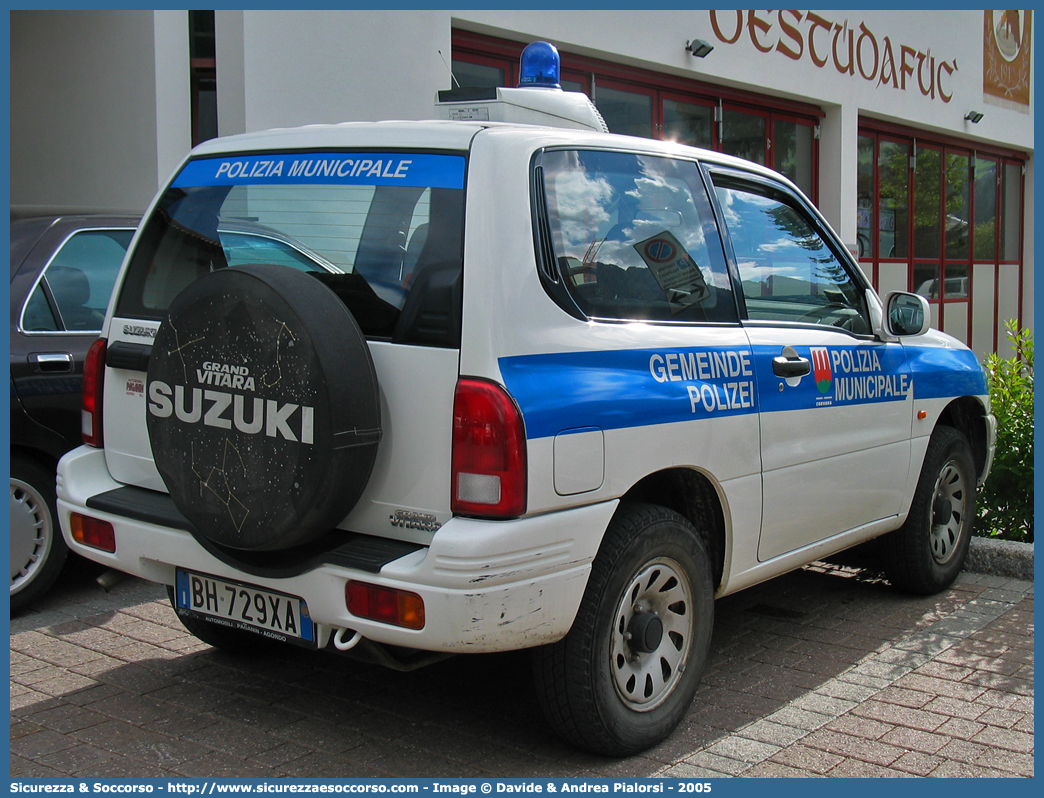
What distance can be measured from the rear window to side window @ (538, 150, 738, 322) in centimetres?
38

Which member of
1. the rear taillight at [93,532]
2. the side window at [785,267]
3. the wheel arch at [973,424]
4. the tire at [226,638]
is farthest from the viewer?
the wheel arch at [973,424]

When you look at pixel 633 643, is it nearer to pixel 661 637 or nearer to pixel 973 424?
pixel 661 637

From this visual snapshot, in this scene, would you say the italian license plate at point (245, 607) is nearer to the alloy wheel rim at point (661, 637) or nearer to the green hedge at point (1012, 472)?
the alloy wheel rim at point (661, 637)

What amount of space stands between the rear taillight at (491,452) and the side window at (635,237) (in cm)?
51

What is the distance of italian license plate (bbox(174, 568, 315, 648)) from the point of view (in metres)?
3.14

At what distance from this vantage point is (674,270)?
3672mm

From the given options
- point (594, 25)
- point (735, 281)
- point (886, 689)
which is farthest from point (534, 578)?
point (594, 25)

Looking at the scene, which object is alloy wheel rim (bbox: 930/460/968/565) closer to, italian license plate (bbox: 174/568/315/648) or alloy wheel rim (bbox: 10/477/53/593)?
italian license plate (bbox: 174/568/315/648)

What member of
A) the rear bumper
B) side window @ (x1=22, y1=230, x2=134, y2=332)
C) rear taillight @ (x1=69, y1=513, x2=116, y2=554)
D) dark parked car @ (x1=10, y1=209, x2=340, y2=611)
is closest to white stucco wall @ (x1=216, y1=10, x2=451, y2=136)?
side window @ (x1=22, y1=230, x2=134, y2=332)

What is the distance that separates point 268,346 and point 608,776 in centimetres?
166

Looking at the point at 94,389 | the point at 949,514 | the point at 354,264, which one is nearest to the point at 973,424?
the point at 949,514

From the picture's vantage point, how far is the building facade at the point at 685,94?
304 inches

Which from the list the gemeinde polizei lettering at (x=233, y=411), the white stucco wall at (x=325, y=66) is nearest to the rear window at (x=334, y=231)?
the gemeinde polizei lettering at (x=233, y=411)

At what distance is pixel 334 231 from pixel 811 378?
192cm
